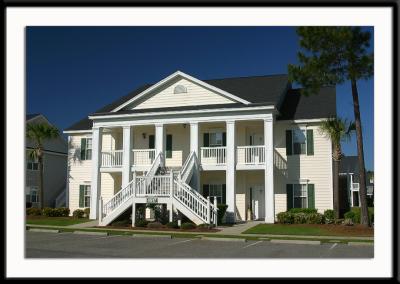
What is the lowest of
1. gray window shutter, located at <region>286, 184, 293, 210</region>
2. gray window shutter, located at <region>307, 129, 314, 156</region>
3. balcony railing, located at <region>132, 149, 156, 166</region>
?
gray window shutter, located at <region>286, 184, 293, 210</region>

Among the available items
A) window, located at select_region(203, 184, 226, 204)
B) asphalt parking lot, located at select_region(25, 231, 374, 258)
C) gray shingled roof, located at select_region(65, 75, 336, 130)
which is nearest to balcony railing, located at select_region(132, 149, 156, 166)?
gray shingled roof, located at select_region(65, 75, 336, 130)

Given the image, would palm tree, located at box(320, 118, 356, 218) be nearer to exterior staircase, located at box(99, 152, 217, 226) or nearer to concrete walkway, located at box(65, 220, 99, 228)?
exterior staircase, located at box(99, 152, 217, 226)

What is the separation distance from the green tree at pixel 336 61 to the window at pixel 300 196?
4.68 metres

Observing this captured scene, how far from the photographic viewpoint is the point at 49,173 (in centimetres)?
3741

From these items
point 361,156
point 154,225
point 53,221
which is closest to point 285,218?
point 361,156

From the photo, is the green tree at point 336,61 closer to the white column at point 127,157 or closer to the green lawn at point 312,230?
the green lawn at point 312,230

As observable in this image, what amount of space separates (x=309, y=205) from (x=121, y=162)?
1130 centimetres

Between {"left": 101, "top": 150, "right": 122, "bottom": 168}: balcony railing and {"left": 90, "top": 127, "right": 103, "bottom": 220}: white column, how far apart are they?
51cm

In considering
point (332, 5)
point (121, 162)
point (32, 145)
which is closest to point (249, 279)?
point (332, 5)

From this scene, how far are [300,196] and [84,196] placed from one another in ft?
46.0

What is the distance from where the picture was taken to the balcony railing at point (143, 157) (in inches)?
1068

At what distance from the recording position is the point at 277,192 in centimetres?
2595

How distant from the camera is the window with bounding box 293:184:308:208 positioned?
25344 mm

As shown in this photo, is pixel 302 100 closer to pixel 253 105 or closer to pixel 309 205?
pixel 253 105
